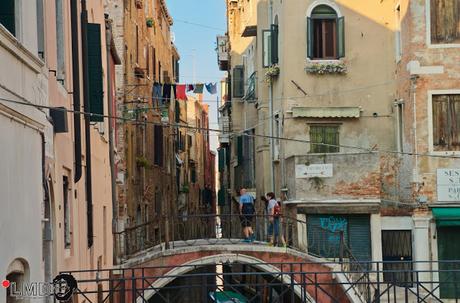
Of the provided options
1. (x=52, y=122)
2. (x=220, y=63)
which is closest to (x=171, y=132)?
(x=220, y=63)

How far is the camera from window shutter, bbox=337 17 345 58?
31594 millimetres

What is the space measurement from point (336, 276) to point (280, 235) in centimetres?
242

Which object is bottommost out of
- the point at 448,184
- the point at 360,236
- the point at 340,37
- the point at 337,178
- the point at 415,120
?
the point at 360,236

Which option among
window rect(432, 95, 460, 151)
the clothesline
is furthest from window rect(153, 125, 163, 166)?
window rect(432, 95, 460, 151)

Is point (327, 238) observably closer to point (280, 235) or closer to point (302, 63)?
point (280, 235)

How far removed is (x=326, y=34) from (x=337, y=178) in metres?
4.69

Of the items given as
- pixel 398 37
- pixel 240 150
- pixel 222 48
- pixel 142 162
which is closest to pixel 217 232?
pixel 398 37

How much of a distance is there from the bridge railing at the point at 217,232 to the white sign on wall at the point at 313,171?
128cm

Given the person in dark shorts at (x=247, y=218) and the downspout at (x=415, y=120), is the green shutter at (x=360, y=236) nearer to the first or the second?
the downspout at (x=415, y=120)

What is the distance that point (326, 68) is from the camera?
3166cm

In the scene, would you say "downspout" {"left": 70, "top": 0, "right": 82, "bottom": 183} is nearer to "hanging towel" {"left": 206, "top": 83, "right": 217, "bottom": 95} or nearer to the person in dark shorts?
the person in dark shorts

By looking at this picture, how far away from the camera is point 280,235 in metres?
29.5

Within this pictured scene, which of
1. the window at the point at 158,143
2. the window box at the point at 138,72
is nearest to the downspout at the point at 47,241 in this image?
the window box at the point at 138,72

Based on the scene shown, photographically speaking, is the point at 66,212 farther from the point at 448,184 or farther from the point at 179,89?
the point at 179,89
